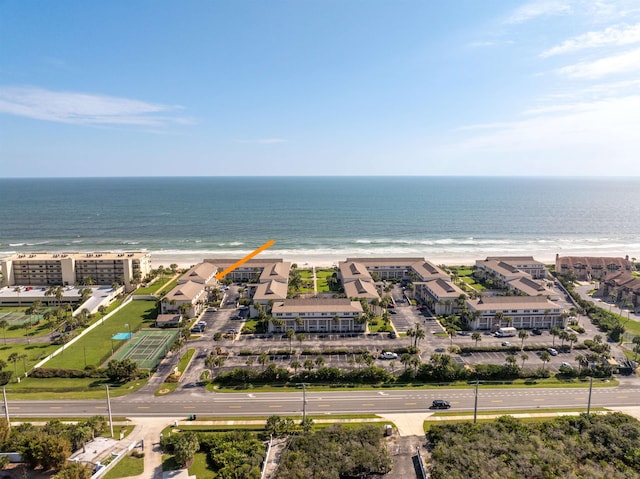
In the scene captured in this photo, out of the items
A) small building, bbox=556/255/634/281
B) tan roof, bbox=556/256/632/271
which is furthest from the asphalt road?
tan roof, bbox=556/256/632/271

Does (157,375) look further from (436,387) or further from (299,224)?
(299,224)

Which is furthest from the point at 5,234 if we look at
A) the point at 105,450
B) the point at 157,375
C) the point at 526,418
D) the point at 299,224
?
the point at 526,418

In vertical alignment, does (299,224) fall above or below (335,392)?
above

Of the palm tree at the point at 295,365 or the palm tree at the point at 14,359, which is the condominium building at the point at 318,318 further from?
the palm tree at the point at 14,359

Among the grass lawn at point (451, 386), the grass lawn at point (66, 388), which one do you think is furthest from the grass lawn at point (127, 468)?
the grass lawn at point (66, 388)

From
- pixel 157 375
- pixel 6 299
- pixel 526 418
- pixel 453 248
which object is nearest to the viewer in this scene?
pixel 526 418

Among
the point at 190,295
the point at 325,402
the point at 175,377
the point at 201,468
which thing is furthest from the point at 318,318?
the point at 201,468

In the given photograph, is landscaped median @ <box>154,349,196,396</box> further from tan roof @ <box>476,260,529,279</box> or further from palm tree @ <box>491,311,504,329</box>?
tan roof @ <box>476,260,529,279</box>
